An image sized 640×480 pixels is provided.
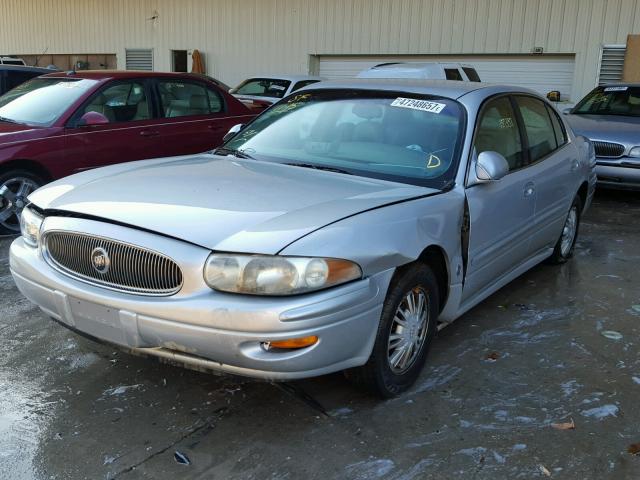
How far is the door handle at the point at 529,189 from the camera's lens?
13.3 feet

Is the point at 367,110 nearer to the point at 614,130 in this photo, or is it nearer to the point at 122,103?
the point at 122,103

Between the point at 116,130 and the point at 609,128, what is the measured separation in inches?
236

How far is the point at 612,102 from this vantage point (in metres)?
9.01

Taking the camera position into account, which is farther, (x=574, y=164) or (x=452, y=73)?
(x=452, y=73)

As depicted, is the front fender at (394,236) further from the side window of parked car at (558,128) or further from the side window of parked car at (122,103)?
the side window of parked car at (122,103)

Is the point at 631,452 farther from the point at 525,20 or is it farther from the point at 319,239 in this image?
the point at 525,20

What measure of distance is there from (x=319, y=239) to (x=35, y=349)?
2.05 m

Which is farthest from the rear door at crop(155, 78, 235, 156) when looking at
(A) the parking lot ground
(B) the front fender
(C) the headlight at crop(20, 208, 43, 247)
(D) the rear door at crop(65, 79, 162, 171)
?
(B) the front fender

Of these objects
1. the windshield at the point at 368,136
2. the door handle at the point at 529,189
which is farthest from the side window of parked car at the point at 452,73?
the windshield at the point at 368,136

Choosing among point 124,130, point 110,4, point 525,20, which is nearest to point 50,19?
point 110,4

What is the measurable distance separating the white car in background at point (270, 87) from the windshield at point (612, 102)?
4.89m

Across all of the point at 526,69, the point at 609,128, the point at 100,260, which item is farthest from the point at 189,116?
the point at 526,69

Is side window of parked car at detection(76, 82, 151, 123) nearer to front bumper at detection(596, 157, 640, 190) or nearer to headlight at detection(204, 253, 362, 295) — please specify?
headlight at detection(204, 253, 362, 295)

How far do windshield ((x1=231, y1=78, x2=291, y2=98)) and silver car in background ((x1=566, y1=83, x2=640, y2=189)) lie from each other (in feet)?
17.4
